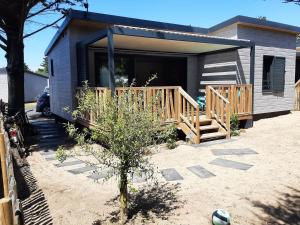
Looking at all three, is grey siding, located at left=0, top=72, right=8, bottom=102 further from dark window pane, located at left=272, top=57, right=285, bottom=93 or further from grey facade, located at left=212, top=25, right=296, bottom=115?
dark window pane, located at left=272, top=57, right=285, bottom=93

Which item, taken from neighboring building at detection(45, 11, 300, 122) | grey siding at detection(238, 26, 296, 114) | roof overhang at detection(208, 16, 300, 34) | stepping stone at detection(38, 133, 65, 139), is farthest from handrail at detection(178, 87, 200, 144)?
stepping stone at detection(38, 133, 65, 139)

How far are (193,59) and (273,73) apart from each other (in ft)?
10.9

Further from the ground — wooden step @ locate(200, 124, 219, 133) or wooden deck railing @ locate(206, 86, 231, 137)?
wooden deck railing @ locate(206, 86, 231, 137)

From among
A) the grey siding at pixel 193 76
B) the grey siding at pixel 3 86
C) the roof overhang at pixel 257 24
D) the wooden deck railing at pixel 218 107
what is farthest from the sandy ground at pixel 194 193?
the grey siding at pixel 3 86

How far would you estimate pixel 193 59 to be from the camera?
11586 mm

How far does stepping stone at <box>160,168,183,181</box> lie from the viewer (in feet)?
15.4

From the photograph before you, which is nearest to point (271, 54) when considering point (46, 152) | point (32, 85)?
point (46, 152)

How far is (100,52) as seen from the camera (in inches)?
370

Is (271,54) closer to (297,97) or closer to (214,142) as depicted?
(297,97)

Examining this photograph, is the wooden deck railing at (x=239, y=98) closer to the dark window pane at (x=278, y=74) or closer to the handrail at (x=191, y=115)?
the handrail at (x=191, y=115)

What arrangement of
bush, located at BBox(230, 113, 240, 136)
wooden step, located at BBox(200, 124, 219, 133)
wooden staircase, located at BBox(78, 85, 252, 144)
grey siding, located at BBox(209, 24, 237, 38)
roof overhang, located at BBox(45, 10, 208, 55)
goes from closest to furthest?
wooden staircase, located at BBox(78, 85, 252, 144) < wooden step, located at BBox(200, 124, 219, 133) < roof overhang, located at BBox(45, 10, 208, 55) < bush, located at BBox(230, 113, 240, 136) < grey siding, located at BBox(209, 24, 237, 38)

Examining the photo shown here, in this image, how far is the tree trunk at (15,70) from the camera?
29.4 ft

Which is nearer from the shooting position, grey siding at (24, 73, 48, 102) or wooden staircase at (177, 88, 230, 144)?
wooden staircase at (177, 88, 230, 144)

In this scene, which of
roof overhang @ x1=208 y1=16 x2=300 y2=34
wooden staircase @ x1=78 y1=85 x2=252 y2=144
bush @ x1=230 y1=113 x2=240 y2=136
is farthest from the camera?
roof overhang @ x1=208 y1=16 x2=300 y2=34
